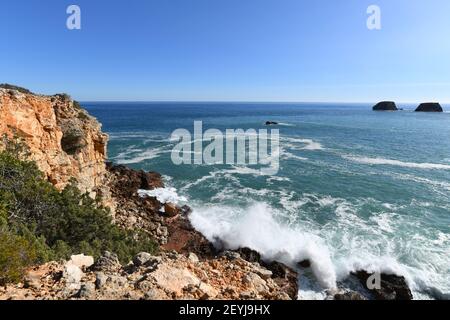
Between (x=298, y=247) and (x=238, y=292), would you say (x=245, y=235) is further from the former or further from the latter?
(x=238, y=292)

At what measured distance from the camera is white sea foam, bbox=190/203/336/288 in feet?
58.5

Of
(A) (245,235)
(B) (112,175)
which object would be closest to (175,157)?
(B) (112,175)

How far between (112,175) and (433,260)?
27.7 metres

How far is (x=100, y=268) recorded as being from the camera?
787 centimetres

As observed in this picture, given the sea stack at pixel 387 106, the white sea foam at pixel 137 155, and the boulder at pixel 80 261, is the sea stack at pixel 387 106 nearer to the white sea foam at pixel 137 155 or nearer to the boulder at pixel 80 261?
the white sea foam at pixel 137 155

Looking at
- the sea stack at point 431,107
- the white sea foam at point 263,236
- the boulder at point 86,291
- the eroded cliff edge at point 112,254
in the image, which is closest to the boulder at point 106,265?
the eroded cliff edge at point 112,254

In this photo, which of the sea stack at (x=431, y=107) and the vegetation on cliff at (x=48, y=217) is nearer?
the vegetation on cliff at (x=48, y=217)

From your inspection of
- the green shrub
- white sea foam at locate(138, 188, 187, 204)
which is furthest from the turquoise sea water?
the green shrub

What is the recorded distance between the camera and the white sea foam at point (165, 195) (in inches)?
1097

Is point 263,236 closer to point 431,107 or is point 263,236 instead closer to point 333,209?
point 333,209

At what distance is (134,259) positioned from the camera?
8594 millimetres

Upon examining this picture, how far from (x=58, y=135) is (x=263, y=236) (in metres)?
15.5

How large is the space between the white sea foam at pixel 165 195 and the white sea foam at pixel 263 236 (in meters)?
3.10
